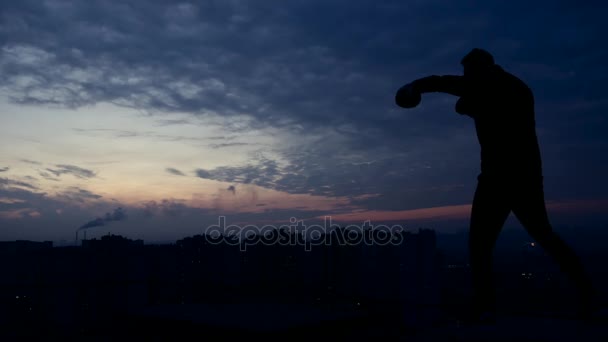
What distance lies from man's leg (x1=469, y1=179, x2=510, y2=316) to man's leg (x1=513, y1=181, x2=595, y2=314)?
113 millimetres

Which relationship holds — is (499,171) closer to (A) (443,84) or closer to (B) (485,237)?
(B) (485,237)

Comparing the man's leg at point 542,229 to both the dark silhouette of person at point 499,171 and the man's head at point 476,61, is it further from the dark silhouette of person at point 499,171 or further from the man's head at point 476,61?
the man's head at point 476,61

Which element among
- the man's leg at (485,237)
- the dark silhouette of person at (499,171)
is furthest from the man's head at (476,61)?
the man's leg at (485,237)

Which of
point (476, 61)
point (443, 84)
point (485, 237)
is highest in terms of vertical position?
point (476, 61)

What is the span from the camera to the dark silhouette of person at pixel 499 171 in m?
3.04

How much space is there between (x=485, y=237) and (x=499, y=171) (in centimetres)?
47

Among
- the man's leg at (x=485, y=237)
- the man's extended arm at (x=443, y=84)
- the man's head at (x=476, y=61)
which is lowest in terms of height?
the man's leg at (x=485, y=237)

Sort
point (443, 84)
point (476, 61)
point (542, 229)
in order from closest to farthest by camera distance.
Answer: point (542, 229)
point (443, 84)
point (476, 61)

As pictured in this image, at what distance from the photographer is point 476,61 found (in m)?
3.31

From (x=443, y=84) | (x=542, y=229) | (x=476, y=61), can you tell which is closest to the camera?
(x=542, y=229)

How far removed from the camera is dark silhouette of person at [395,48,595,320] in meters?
3.04

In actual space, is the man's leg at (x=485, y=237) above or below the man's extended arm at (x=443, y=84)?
below

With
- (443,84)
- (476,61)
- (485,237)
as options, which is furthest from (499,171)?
(476,61)

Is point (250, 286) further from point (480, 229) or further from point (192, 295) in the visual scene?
point (480, 229)
